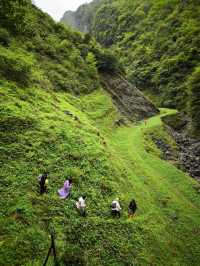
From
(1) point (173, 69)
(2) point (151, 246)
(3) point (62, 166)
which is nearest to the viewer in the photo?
(2) point (151, 246)

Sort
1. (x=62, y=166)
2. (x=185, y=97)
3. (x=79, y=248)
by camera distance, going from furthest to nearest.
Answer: (x=185, y=97), (x=62, y=166), (x=79, y=248)

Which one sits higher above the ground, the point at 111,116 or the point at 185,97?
the point at 185,97

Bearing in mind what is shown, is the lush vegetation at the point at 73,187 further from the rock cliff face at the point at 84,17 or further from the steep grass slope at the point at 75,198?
the rock cliff face at the point at 84,17

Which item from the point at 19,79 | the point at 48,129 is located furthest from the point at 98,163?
the point at 19,79

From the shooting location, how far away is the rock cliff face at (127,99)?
39125mm

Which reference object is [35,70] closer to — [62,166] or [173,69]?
[62,166]

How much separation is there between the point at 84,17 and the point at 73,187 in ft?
456

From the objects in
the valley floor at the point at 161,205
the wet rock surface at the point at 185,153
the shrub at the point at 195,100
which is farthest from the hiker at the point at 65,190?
the shrub at the point at 195,100

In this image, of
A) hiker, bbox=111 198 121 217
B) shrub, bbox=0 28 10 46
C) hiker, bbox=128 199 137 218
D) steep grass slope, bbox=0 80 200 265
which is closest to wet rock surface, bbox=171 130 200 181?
steep grass slope, bbox=0 80 200 265

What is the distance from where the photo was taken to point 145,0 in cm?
9375

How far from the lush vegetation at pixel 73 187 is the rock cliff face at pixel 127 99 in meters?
10.9

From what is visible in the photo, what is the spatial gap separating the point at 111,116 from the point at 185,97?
30521 millimetres

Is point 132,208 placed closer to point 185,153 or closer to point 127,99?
point 185,153

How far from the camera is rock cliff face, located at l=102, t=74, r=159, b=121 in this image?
128 feet
